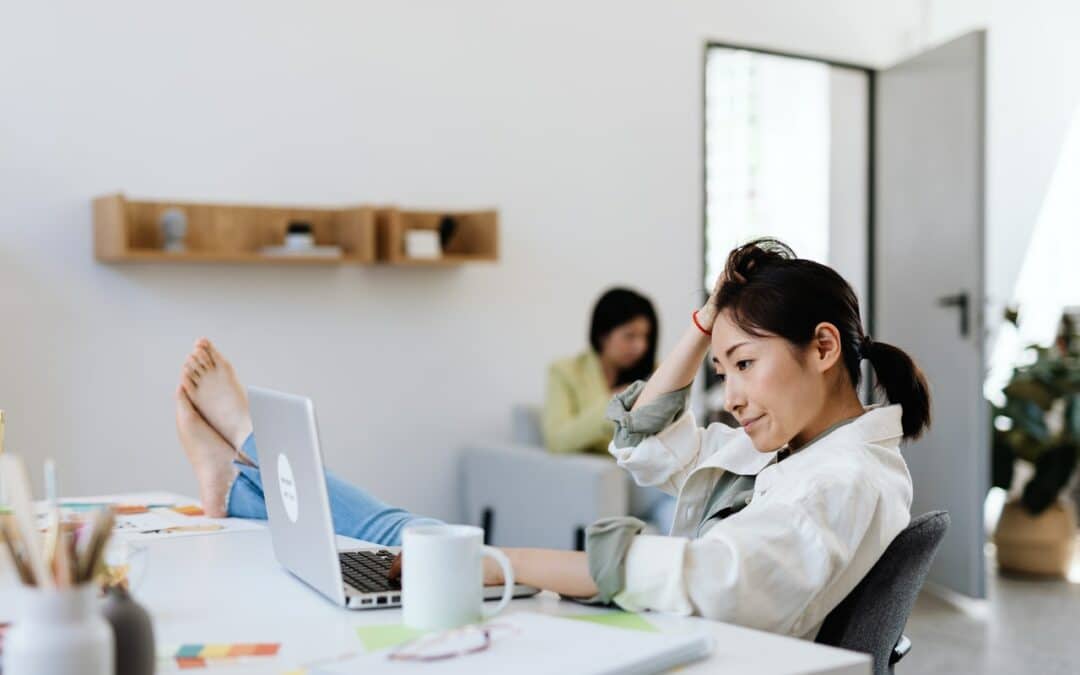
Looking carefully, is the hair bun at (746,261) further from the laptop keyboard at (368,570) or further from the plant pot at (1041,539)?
the plant pot at (1041,539)

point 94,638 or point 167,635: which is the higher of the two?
point 94,638

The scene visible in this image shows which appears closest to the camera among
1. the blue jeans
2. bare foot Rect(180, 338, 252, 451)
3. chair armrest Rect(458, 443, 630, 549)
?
the blue jeans

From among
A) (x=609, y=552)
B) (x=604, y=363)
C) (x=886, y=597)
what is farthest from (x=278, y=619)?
(x=604, y=363)

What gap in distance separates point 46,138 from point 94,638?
108 inches

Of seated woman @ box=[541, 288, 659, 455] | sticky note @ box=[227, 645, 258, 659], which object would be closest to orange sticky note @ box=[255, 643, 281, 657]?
sticky note @ box=[227, 645, 258, 659]

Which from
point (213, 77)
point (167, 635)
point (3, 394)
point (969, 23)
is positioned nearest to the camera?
point (167, 635)

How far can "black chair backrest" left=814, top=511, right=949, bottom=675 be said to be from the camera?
143cm

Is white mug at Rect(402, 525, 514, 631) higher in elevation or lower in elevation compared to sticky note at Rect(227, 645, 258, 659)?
higher

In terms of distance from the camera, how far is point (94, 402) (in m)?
3.48

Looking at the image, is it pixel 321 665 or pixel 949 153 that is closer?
pixel 321 665

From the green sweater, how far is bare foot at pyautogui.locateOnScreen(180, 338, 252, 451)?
1.60 metres

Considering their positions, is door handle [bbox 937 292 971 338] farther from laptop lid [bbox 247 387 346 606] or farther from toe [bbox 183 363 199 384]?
laptop lid [bbox 247 387 346 606]

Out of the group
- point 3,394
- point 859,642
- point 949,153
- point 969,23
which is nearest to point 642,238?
point 949,153

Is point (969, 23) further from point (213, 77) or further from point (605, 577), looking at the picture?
point (605, 577)
